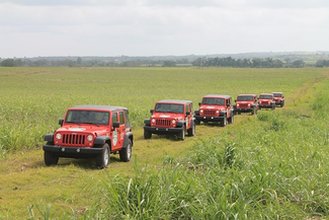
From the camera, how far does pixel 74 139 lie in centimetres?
1362

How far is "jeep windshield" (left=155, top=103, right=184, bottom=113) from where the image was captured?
70.4 feet

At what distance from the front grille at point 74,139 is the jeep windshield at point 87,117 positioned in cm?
94

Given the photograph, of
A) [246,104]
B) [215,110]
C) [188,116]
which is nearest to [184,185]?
[188,116]

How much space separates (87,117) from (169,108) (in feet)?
24.0

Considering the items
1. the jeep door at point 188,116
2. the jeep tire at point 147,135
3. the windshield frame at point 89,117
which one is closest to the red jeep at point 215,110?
the jeep door at point 188,116

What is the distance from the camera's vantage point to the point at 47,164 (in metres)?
14.1

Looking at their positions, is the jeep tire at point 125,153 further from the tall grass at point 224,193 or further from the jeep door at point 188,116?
the jeep door at point 188,116

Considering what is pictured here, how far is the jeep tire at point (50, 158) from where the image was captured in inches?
545

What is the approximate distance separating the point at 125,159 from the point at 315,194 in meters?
7.59

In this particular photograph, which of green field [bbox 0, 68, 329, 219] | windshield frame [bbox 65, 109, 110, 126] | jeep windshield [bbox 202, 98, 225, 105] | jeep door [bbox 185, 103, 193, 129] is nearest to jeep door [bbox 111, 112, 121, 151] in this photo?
windshield frame [bbox 65, 109, 110, 126]

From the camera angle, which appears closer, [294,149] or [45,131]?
[294,149]

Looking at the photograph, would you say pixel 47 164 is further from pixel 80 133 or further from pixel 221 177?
pixel 221 177


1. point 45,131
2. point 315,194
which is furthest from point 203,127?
point 315,194

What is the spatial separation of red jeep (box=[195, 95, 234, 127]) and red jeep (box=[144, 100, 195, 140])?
502 centimetres
